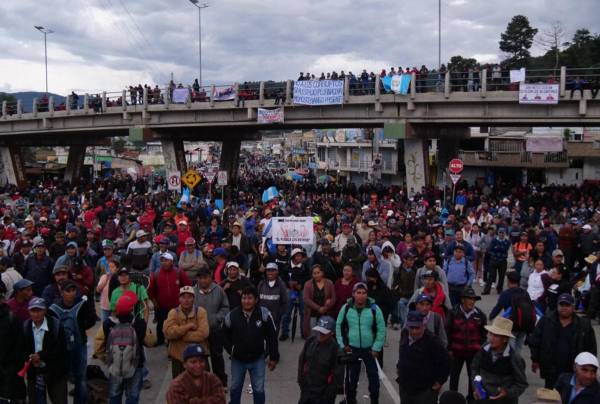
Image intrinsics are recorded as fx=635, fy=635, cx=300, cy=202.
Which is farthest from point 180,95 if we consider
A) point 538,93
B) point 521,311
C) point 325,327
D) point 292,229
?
point 325,327

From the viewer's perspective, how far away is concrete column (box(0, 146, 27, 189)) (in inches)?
1848

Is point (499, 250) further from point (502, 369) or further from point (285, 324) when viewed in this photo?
point (502, 369)

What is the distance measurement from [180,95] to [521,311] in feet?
94.7

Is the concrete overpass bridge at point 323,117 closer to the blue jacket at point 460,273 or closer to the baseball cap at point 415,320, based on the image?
the blue jacket at point 460,273

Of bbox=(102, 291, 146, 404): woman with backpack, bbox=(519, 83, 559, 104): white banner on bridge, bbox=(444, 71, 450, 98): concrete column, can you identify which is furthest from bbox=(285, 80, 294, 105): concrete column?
bbox=(102, 291, 146, 404): woman with backpack

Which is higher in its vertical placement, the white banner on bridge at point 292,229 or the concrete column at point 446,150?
the concrete column at point 446,150

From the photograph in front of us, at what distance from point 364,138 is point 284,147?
91595mm

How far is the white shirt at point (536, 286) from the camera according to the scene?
9.22 metres

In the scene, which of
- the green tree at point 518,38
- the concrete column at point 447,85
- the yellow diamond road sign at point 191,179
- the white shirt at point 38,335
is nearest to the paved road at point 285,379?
the white shirt at point 38,335

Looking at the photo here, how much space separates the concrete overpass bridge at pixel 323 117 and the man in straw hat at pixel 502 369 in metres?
21.7

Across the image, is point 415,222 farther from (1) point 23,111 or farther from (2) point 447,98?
(1) point 23,111

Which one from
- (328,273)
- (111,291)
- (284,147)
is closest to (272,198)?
(328,273)

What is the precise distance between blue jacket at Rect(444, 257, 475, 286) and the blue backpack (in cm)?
574

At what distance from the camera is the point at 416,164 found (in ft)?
97.1
